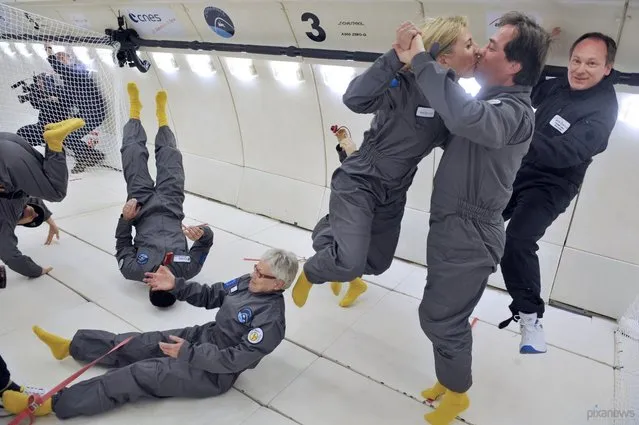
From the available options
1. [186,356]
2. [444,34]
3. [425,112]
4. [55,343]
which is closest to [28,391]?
[55,343]

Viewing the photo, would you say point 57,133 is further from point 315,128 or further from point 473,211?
point 473,211

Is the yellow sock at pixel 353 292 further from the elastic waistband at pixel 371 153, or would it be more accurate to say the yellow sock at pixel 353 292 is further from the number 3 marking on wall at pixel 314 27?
the number 3 marking on wall at pixel 314 27

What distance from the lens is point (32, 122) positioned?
5172mm

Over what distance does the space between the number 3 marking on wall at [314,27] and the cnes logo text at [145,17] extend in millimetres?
1891

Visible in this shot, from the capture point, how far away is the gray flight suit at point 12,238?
3.64 m

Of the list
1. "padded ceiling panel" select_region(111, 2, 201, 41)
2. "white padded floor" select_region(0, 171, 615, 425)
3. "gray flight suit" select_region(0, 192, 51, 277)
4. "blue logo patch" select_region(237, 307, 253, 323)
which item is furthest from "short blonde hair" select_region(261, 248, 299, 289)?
"padded ceiling panel" select_region(111, 2, 201, 41)

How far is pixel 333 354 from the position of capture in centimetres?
310

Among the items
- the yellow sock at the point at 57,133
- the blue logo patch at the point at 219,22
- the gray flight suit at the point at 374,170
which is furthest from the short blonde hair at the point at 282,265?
the blue logo patch at the point at 219,22

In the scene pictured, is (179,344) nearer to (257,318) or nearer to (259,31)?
(257,318)

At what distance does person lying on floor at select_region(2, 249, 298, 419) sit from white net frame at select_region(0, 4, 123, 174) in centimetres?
266

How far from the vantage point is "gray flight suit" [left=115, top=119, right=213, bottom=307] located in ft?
12.0

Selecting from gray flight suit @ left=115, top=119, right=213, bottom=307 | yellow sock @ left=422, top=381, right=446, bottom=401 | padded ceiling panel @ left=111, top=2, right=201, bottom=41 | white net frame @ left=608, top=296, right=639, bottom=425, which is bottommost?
yellow sock @ left=422, top=381, right=446, bottom=401

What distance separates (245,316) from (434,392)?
1.23m

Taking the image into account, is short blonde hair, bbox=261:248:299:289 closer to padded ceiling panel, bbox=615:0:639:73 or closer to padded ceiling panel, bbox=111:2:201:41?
padded ceiling panel, bbox=615:0:639:73
